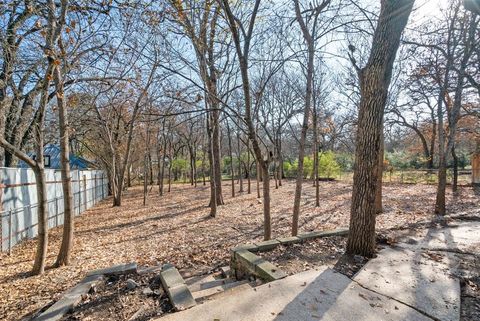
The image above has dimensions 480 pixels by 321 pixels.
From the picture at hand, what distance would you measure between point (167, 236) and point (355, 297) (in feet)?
18.0

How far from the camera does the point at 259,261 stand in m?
3.26

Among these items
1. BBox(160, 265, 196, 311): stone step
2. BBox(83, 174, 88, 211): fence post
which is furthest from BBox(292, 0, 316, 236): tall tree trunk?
BBox(83, 174, 88, 211): fence post

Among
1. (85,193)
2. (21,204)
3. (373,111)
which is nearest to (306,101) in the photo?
(373,111)

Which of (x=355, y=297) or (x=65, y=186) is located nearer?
(x=355, y=297)

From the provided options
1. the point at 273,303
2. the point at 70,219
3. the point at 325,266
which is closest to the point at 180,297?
the point at 273,303

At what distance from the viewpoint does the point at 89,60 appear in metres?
5.61

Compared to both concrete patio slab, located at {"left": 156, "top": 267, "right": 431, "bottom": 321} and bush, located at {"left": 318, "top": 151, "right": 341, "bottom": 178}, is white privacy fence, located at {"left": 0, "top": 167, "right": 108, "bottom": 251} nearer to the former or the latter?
concrete patio slab, located at {"left": 156, "top": 267, "right": 431, "bottom": 321}

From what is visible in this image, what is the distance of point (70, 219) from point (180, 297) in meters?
3.79

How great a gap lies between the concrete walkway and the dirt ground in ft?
7.00

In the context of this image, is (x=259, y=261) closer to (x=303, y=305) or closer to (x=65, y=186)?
(x=303, y=305)

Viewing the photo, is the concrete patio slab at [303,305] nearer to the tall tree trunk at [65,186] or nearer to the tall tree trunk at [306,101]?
the tall tree trunk at [306,101]

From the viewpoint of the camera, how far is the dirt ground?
4.33m

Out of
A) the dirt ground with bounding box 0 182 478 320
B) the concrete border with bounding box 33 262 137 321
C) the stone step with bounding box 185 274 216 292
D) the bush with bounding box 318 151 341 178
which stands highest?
the bush with bounding box 318 151 341 178

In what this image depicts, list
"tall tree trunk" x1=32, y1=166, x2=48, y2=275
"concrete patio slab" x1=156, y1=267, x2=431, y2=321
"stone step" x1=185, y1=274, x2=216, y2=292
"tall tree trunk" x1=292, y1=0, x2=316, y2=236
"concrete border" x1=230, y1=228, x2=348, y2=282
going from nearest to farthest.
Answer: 1. "concrete patio slab" x1=156, y1=267, x2=431, y2=321
2. "concrete border" x1=230, y1=228, x2=348, y2=282
3. "stone step" x1=185, y1=274, x2=216, y2=292
4. "tall tree trunk" x1=32, y1=166, x2=48, y2=275
5. "tall tree trunk" x1=292, y1=0, x2=316, y2=236
